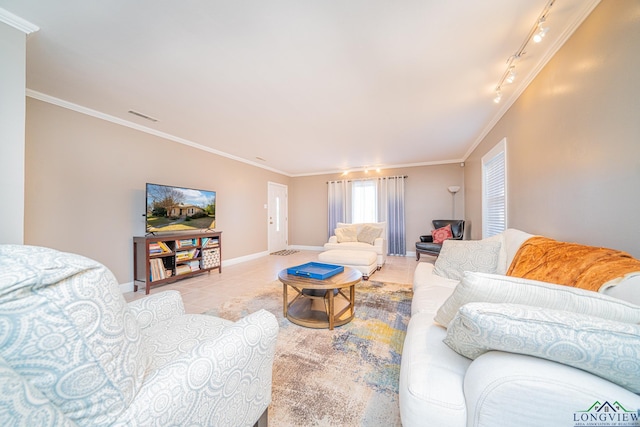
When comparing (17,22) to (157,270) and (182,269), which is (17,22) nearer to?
(157,270)

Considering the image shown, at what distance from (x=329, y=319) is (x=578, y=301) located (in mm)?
Answer: 1681

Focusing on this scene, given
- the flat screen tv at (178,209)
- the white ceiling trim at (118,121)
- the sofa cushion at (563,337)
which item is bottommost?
the sofa cushion at (563,337)

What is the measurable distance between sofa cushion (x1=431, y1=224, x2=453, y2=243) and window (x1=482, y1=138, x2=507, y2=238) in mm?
1054

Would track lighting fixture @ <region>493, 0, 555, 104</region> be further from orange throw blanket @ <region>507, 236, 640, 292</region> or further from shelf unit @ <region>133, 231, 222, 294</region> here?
shelf unit @ <region>133, 231, 222, 294</region>

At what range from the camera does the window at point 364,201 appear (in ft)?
20.6

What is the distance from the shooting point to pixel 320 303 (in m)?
2.65

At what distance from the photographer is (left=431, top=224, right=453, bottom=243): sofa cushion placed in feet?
16.0

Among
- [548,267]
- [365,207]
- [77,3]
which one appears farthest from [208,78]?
[365,207]

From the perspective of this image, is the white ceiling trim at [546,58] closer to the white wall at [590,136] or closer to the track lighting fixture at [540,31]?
the white wall at [590,136]

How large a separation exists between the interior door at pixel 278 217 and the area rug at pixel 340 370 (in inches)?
153

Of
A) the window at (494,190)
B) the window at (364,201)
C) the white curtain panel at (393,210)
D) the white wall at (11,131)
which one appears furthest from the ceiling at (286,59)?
the window at (364,201)

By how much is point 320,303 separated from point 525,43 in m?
3.00

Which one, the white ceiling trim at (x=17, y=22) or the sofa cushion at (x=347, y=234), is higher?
the white ceiling trim at (x=17, y=22)

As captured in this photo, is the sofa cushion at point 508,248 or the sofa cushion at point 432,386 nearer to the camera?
the sofa cushion at point 432,386
